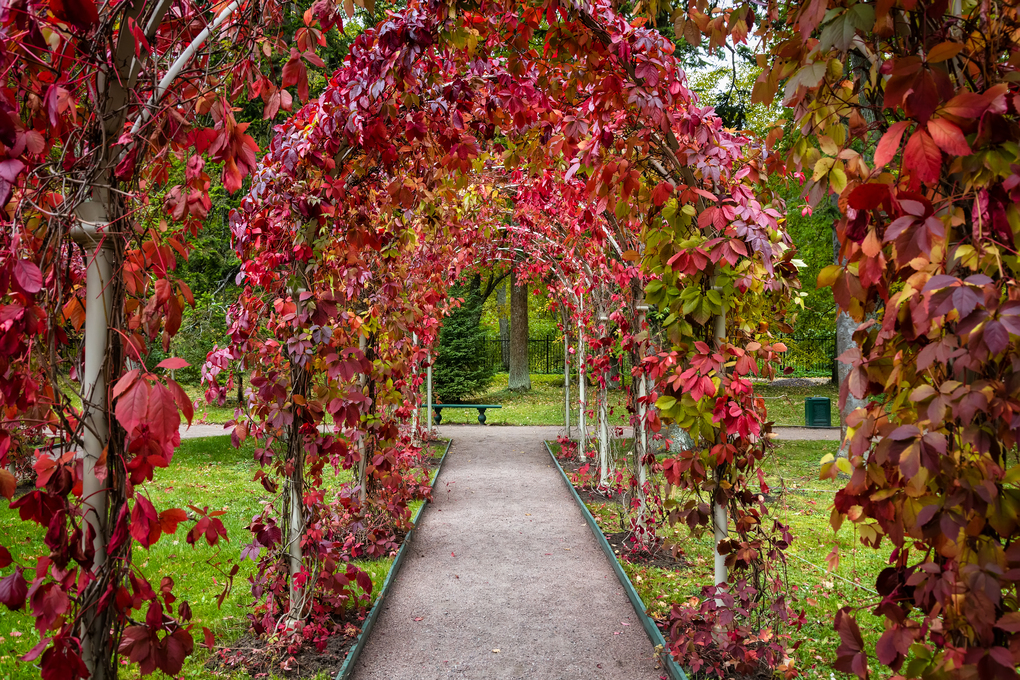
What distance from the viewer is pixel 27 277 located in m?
Answer: 1.28

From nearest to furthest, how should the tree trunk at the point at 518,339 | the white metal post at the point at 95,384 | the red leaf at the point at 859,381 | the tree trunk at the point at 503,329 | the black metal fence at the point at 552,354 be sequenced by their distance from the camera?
1. the red leaf at the point at 859,381
2. the white metal post at the point at 95,384
3. the tree trunk at the point at 518,339
4. the black metal fence at the point at 552,354
5. the tree trunk at the point at 503,329

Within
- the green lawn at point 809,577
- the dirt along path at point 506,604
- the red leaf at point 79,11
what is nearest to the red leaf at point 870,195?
the red leaf at point 79,11

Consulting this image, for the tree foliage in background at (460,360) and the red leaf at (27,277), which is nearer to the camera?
the red leaf at (27,277)

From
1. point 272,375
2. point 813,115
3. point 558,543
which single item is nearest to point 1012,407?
point 813,115

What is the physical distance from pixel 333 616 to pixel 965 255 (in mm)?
4011

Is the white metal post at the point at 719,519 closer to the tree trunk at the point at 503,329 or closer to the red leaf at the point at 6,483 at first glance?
the red leaf at the point at 6,483

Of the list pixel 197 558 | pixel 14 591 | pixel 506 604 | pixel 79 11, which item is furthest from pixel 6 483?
pixel 197 558

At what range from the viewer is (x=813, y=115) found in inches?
66.1

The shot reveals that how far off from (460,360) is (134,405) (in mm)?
16211

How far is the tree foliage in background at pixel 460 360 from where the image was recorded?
17.3 m

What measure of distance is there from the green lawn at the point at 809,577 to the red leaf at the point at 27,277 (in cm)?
323

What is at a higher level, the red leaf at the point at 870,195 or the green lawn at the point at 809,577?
the red leaf at the point at 870,195

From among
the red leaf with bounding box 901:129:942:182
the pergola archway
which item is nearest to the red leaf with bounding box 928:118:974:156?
the red leaf with bounding box 901:129:942:182

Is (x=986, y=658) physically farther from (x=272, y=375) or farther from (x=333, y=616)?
(x=333, y=616)
